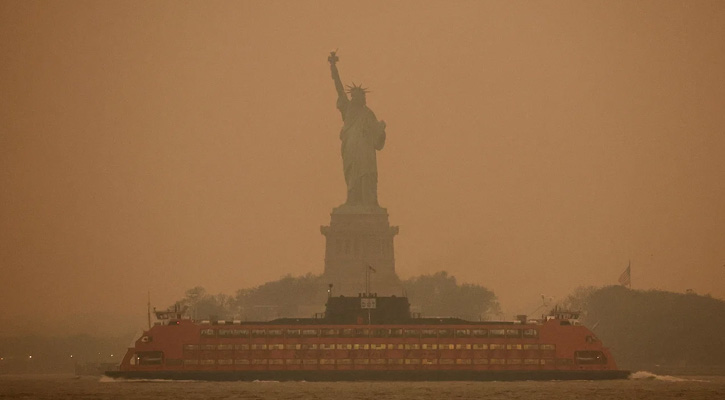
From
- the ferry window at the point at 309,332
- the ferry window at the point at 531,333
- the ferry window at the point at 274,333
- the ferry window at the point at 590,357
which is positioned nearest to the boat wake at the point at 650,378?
the ferry window at the point at 590,357

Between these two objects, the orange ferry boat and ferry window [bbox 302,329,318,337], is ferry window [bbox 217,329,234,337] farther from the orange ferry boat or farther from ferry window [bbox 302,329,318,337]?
ferry window [bbox 302,329,318,337]

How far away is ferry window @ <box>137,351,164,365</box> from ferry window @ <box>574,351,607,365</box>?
3452cm

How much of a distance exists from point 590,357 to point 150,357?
1436 inches

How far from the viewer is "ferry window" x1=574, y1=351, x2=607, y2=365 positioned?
587 ft

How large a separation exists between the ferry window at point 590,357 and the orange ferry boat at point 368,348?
8cm

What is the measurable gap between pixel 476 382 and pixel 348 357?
37.2 feet

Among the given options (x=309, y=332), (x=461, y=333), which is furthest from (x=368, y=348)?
(x=461, y=333)

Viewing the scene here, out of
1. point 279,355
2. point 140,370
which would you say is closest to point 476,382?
point 279,355

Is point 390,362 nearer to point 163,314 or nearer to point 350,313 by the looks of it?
point 350,313

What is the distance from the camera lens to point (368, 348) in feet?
597

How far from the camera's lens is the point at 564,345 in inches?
7072

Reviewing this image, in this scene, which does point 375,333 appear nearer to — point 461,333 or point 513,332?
point 461,333

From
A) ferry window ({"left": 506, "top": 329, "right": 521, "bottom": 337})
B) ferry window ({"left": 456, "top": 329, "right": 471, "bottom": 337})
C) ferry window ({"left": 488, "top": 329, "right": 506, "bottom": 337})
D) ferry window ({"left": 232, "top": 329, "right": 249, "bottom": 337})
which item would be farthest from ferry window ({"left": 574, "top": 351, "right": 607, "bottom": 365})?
ferry window ({"left": 232, "top": 329, "right": 249, "bottom": 337})

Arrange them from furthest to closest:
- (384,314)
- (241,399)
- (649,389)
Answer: (384,314) → (649,389) → (241,399)
